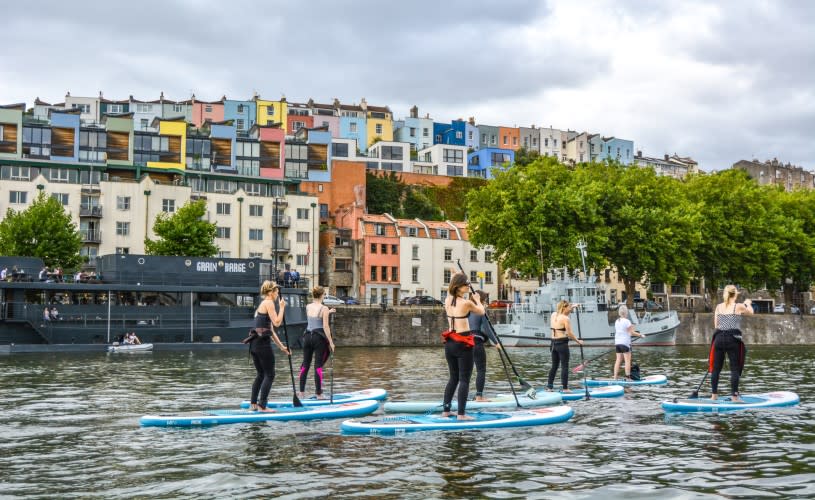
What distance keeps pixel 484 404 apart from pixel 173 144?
86425mm

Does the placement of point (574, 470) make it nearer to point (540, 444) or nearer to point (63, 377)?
point (540, 444)

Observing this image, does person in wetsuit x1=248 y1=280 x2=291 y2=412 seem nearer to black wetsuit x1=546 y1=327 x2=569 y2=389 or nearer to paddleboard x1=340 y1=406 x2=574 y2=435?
paddleboard x1=340 y1=406 x2=574 y2=435

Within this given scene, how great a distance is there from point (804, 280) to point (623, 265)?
877 inches

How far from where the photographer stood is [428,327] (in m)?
69.6

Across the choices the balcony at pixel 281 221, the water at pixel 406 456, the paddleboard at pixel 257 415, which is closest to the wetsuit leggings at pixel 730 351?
the water at pixel 406 456

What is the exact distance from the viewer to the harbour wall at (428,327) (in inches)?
2657

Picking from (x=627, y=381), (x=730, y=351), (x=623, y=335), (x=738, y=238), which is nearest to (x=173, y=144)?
(x=738, y=238)

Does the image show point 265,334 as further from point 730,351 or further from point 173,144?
point 173,144

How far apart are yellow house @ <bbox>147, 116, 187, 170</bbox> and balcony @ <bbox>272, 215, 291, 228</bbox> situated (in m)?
14.1

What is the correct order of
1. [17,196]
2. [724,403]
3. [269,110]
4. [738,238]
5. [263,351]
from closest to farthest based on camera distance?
1. [263,351]
2. [724,403]
3. [738,238]
4. [17,196]
5. [269,110]

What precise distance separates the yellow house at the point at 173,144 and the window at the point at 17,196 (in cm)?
1655

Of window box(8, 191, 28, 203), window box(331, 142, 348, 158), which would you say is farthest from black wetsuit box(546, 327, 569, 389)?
window box(331, 142, 348, 158)

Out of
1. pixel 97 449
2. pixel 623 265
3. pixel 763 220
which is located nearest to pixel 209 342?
pixel 623 265

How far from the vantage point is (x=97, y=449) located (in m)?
13.8
